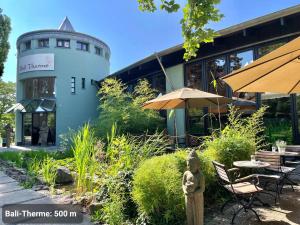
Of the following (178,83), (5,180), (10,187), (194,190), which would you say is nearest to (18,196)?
(10,187)

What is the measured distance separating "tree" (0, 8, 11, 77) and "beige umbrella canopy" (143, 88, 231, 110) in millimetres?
9412

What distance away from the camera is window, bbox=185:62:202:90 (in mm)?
10613

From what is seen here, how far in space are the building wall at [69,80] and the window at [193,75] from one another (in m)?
9.10

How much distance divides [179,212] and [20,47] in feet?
62.0

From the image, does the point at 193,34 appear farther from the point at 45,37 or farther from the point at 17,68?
the point at 17,68

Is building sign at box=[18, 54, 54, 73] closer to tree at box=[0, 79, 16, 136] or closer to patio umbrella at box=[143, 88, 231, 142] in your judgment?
patio umbrella at box=[143, 88, 231, 142]

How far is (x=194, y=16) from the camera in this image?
3379 mm

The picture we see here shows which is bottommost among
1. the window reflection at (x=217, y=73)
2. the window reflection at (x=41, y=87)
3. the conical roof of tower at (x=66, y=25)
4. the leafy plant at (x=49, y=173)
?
the leafy plant at (x=49, y=173)

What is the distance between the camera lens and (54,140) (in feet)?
58.4

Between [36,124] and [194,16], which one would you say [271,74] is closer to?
[194,16]

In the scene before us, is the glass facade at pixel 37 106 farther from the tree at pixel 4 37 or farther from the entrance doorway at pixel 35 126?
the tree at pixel 4 37

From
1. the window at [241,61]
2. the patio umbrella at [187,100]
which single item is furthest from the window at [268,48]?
the patio umbrella at [187,100]

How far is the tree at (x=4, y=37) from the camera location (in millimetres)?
13688

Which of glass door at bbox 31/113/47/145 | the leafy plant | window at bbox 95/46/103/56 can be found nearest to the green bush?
the leafy plant
